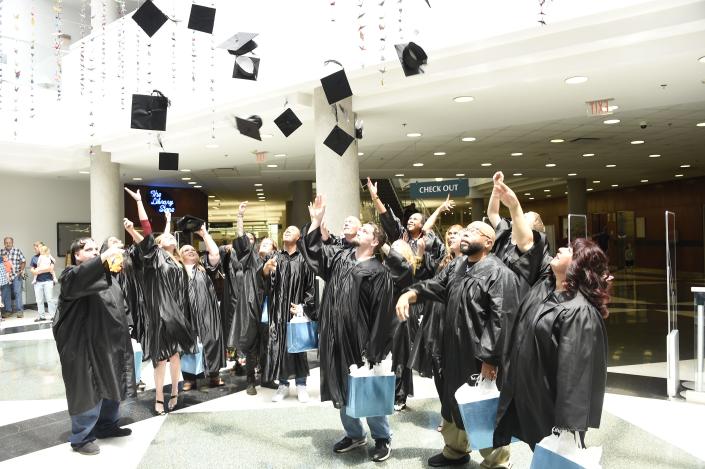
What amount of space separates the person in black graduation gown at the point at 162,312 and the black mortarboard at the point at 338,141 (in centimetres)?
202

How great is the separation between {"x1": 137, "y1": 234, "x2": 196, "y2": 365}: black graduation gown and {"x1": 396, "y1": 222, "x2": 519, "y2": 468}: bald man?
2.34 m

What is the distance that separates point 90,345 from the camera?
155 inches

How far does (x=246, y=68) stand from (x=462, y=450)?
4222mm

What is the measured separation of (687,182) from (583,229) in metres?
13.5

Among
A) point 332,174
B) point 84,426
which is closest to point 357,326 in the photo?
point 84,426

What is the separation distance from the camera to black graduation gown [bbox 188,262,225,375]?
218 inches

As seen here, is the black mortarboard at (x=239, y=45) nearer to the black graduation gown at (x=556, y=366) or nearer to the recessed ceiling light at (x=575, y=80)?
the recessed ceiling light at (x=575, y=80)

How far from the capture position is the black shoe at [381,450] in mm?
3738

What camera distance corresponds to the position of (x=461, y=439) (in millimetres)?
3623

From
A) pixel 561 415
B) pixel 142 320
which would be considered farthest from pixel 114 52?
pixel 561 415

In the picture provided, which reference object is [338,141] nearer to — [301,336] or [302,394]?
[301,336]

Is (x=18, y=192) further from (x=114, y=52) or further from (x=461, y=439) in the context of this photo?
(x=461, y=439)

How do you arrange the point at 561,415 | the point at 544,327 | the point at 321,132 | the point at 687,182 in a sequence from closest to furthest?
1. the point at 561,415
2. the point at 544,327
3. the point at 321,132
4. the point at 687,182

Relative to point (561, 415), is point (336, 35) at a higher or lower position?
higher
